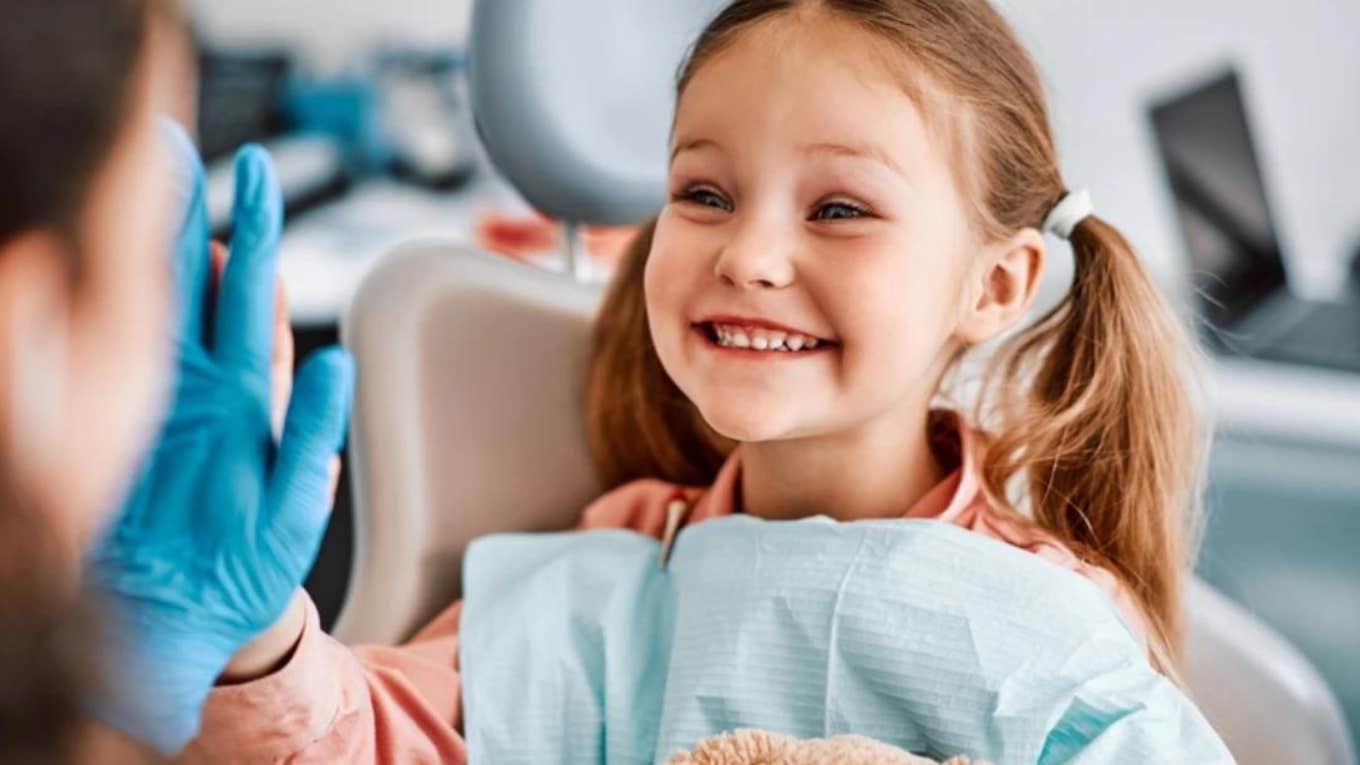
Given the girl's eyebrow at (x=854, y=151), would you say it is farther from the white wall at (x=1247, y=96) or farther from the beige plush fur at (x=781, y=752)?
the white wall at (x=1247, y=96)

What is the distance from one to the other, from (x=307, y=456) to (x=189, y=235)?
12 centimetres

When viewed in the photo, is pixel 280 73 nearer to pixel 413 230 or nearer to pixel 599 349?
pixel 413 230

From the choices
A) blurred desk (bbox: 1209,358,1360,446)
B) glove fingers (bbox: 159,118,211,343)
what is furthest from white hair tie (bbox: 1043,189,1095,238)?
blurred desk (bbox: 1209,358,1360,446)

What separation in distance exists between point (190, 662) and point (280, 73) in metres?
2.06

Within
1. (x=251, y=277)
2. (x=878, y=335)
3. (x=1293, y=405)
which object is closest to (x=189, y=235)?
(x=251, y=277)

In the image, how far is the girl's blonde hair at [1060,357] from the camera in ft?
2.97

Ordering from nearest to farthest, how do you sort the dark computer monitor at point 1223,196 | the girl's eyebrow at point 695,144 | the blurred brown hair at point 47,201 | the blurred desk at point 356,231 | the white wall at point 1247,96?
the blurred brown hair at point 47,201
the girl's eyebrow at point 695,144
the blurred desk at point 356,231
the dark computer monitor at point 1223,196
the white wall at point 1247,96

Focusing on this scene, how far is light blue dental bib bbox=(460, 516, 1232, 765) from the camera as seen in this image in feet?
2.59

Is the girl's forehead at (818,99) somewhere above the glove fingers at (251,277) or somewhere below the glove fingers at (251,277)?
above

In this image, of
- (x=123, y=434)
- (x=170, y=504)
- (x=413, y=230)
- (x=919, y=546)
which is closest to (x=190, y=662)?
(x=170, y=504)

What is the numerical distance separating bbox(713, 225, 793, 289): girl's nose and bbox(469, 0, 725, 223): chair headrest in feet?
0.98

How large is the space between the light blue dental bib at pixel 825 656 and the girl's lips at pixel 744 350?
0.33ft

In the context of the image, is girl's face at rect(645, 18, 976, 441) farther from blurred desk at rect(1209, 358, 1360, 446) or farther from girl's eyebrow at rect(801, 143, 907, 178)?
blurred desk at rect(1209, 358, 1360, 446)

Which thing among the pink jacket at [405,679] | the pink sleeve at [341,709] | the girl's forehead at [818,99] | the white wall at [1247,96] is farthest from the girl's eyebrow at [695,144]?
the white wall at [1247,96]
